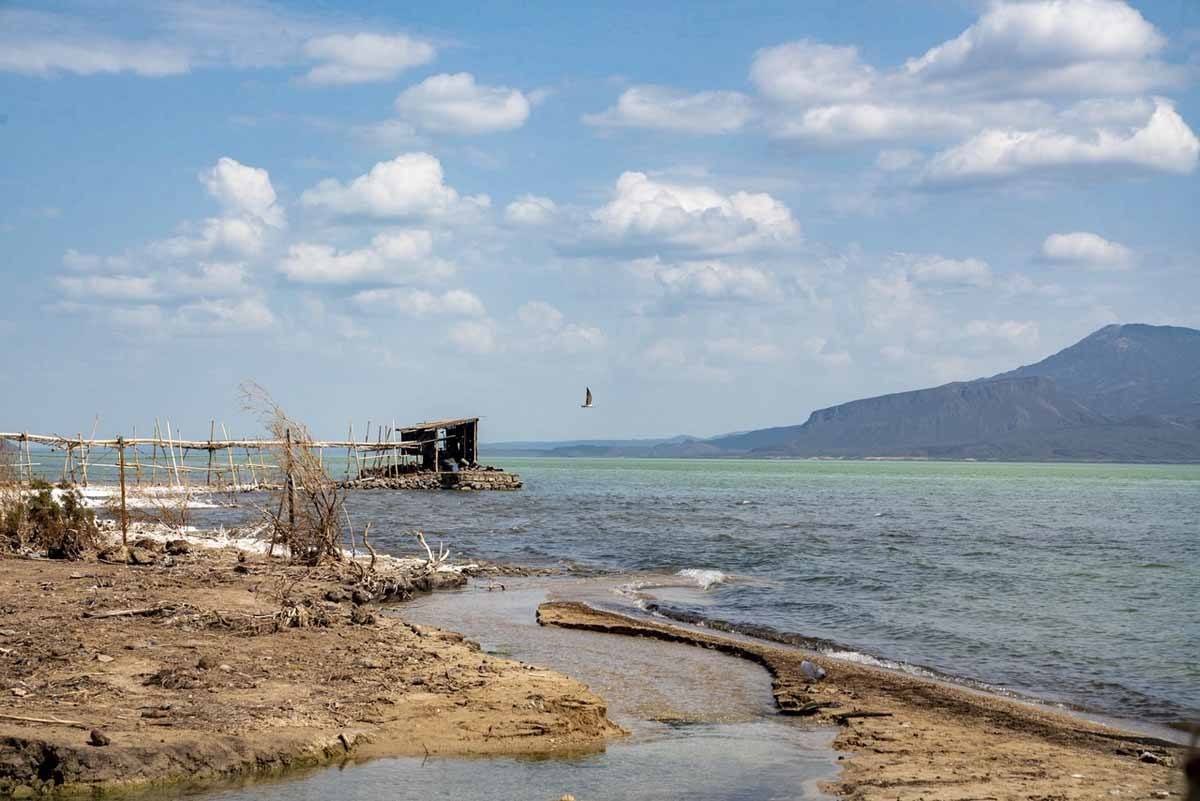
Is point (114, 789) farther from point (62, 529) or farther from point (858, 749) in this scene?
point (62, 529)

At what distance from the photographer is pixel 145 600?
47.6 ft

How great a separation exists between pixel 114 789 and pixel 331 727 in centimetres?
200

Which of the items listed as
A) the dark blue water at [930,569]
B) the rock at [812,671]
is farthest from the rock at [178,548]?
the rock at [812,671]

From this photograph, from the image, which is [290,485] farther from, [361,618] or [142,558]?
[361,618]

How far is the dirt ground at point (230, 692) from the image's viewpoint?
28.7ft

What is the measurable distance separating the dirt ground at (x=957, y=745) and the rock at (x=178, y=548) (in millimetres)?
12003

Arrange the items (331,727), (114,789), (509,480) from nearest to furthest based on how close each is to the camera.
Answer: (114,789) → (331,727) → (509,480)

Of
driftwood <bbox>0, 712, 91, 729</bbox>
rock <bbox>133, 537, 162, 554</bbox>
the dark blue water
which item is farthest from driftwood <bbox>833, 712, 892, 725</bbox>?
rock <bbox>133, 537, 162, 554</bbox>

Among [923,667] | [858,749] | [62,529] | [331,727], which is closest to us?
[331,727]

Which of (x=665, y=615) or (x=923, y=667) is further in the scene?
(x=665, y=615)

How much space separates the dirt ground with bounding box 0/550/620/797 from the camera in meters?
8.76

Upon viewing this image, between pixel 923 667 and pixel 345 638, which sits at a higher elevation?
pixel 345 638

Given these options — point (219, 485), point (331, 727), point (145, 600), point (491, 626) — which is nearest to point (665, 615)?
point (491, 626)

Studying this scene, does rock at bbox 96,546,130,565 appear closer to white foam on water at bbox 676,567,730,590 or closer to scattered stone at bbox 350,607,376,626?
scattered stone at bbox 350,607,376,626
